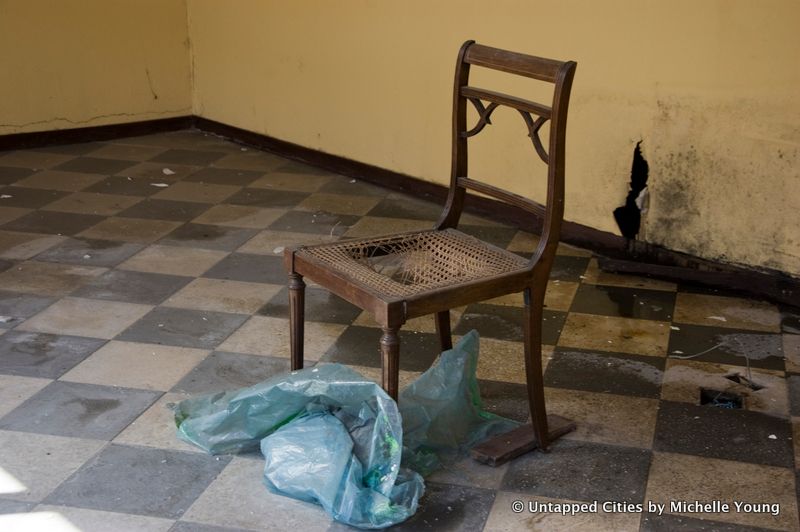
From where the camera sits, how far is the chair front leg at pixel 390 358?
8.46 ft

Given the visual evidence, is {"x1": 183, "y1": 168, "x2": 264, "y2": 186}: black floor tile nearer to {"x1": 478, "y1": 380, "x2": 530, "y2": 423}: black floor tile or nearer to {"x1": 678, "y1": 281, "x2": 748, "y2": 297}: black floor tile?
{"x1": 678, "y1": 281, "x2": 748, "y2": 297}: black floor tile

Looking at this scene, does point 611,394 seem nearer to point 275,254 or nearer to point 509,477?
point 509,477

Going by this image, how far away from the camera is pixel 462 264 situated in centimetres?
290

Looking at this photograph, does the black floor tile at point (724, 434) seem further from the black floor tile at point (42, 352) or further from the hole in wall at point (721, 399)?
the black floor tile at point (42, 352)

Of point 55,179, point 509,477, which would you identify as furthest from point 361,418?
point 55,179

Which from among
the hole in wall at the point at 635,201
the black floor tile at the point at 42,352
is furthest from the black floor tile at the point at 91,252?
the hole in wall at the point at 635,201

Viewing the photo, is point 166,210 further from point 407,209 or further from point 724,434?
point 724,434

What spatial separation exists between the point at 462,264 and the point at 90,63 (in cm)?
404

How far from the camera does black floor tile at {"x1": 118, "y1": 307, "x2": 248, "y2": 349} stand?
3590 mm

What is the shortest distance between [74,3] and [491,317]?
3.54 meters

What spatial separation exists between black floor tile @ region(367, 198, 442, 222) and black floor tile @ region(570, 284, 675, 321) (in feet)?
3.54

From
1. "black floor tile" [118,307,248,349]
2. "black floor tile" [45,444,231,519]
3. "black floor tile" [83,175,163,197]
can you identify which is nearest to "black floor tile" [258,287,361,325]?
"black floor tile" [118,307,248,349]

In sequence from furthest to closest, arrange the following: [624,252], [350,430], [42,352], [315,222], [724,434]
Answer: [315,222] < [624,252] < [42,352] < [724,434] < [350,430]

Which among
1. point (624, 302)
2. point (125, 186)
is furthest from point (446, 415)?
point (125, 186)
